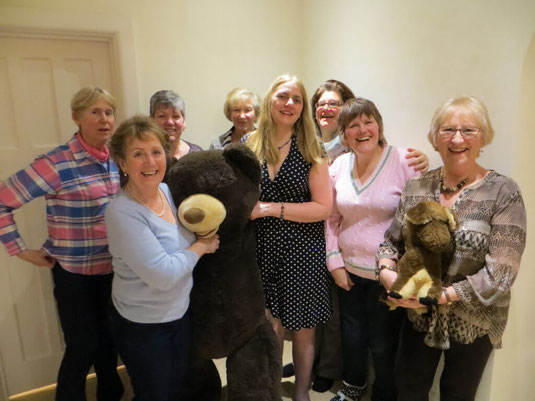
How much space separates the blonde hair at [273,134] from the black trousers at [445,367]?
2.53 feet

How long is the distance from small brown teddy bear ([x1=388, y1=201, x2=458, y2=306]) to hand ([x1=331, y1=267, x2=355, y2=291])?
0.36m

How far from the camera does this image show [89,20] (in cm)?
205

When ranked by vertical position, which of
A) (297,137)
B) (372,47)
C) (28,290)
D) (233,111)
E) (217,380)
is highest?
(372,47)

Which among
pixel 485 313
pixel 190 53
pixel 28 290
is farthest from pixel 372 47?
pixel 28 290

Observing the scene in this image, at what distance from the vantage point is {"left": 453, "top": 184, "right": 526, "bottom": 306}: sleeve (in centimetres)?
123

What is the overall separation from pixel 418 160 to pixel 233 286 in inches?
38.1

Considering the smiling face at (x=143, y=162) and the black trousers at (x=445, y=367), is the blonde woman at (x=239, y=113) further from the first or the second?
the black trousers at (x=445, y=367)

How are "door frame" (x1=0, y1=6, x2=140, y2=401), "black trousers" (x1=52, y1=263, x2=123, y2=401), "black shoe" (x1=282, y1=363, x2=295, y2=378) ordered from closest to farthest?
"black trousers" (x1=52, y1=263, x2=123, y2=401) < "door frame" (x1=0, y1=6, x2=140, y2=401) < "black shoe" (x1=282, y1=363, x2=295, y2=378)

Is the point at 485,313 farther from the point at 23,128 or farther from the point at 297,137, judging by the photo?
the point at 23,128

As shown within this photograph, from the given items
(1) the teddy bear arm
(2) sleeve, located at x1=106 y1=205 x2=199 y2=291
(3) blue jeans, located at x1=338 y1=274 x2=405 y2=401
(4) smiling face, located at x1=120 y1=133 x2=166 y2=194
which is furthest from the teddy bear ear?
(3) blue jeans, located at x1=338 y1=274 x2=405 y2=401

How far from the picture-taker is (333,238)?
5.82 ft

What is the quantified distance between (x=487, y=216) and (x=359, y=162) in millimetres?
609

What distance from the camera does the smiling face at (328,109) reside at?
2.01 metres

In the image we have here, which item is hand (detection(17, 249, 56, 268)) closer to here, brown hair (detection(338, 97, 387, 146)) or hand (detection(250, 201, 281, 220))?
hand (detection(250, 201, 281, 220))
